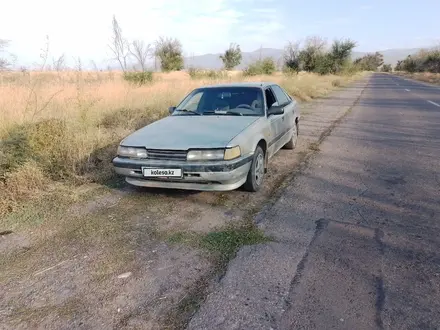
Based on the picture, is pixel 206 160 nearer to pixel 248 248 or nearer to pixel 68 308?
pixel 248 248

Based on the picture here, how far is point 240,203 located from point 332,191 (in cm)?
137

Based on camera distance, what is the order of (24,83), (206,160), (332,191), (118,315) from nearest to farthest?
(118,315)
(206,160)
(332,191)
(24,83)

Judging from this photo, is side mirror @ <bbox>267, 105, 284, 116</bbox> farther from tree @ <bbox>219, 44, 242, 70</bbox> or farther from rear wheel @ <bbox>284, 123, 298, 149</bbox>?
tree @ <bbox>219, 44, 242, 70</bbox>

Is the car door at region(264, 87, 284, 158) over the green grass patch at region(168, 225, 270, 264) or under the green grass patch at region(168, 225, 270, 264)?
over

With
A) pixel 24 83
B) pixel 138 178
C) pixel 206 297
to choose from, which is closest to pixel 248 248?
pixel 206 297

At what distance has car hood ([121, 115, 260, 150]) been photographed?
4145 millimetres

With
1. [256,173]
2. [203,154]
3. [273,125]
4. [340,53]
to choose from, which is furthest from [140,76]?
[340,53]

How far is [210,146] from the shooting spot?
4039 mm

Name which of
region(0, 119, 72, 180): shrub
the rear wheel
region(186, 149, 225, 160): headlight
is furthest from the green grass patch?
the rear wheel

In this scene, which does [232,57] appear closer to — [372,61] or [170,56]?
[170,56]

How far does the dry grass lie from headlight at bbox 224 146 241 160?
241cm

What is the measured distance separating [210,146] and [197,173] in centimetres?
36

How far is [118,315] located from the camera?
2340 millimetres

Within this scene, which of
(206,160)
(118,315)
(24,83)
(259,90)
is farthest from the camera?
(24,83)
